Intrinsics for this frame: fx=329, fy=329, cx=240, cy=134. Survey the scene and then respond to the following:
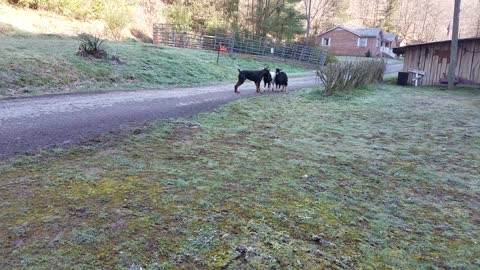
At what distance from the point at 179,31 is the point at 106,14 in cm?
626

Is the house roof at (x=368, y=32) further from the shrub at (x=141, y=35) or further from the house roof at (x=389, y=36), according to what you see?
the shrub at (x=141, y=35)

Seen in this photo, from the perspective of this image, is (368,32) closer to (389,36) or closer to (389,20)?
(389,36)

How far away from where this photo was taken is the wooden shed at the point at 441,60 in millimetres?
17641

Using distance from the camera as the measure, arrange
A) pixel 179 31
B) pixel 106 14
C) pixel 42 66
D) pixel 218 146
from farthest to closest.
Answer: pixel 179 31 < pixel 106 14 < pixel 42 66 < pixel 218 146

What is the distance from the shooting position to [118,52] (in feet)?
47.8

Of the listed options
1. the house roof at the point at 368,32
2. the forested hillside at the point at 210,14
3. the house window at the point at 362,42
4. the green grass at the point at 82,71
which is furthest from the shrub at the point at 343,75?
the house window at the point at 362,42

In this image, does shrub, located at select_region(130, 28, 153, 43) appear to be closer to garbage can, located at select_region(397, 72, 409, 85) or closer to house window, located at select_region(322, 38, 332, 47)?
garbage can, located at select_region(397, 72, 409, 85)

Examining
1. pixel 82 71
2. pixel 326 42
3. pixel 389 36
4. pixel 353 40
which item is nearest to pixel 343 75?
pixel 82 71

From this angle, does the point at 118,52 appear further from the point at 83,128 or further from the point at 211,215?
the point at 211,215

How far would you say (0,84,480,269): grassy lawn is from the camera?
7.32 ft

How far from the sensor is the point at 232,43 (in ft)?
87.4

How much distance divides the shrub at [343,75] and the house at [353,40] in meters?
38.7

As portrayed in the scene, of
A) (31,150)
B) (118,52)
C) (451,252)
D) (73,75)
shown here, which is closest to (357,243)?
(451,252)

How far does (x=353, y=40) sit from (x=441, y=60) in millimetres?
34947
